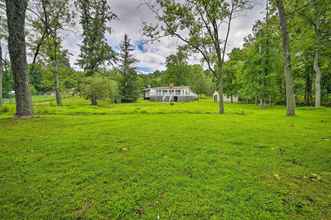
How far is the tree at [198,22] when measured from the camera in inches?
463

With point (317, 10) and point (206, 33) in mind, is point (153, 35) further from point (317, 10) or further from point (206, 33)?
point (317, 10)

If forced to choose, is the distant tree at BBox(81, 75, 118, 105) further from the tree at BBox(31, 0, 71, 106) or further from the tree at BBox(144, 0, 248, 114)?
the tree at BBox(144, 0, 248, 114)

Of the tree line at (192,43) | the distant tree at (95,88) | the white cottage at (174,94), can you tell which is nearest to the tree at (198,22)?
the tree line at (192,43)

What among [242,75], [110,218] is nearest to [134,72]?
[242,75]

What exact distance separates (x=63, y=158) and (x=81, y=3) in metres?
5.93

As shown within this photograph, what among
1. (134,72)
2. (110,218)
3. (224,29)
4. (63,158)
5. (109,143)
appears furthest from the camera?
(134,72)

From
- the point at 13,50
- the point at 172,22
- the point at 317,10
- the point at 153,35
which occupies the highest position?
the point at 317,10

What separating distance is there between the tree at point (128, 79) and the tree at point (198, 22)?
22735 mm

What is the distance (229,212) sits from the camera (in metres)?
1.80

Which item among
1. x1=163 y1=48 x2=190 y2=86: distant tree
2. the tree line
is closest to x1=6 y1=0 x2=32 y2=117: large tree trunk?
the tree line

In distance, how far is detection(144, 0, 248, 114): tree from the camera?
38.6ft

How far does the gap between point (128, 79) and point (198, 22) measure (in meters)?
24.1

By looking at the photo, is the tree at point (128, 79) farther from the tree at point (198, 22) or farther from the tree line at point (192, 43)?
the tree at point (198, 22)

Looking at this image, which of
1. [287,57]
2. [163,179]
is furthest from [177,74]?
[163,179]
